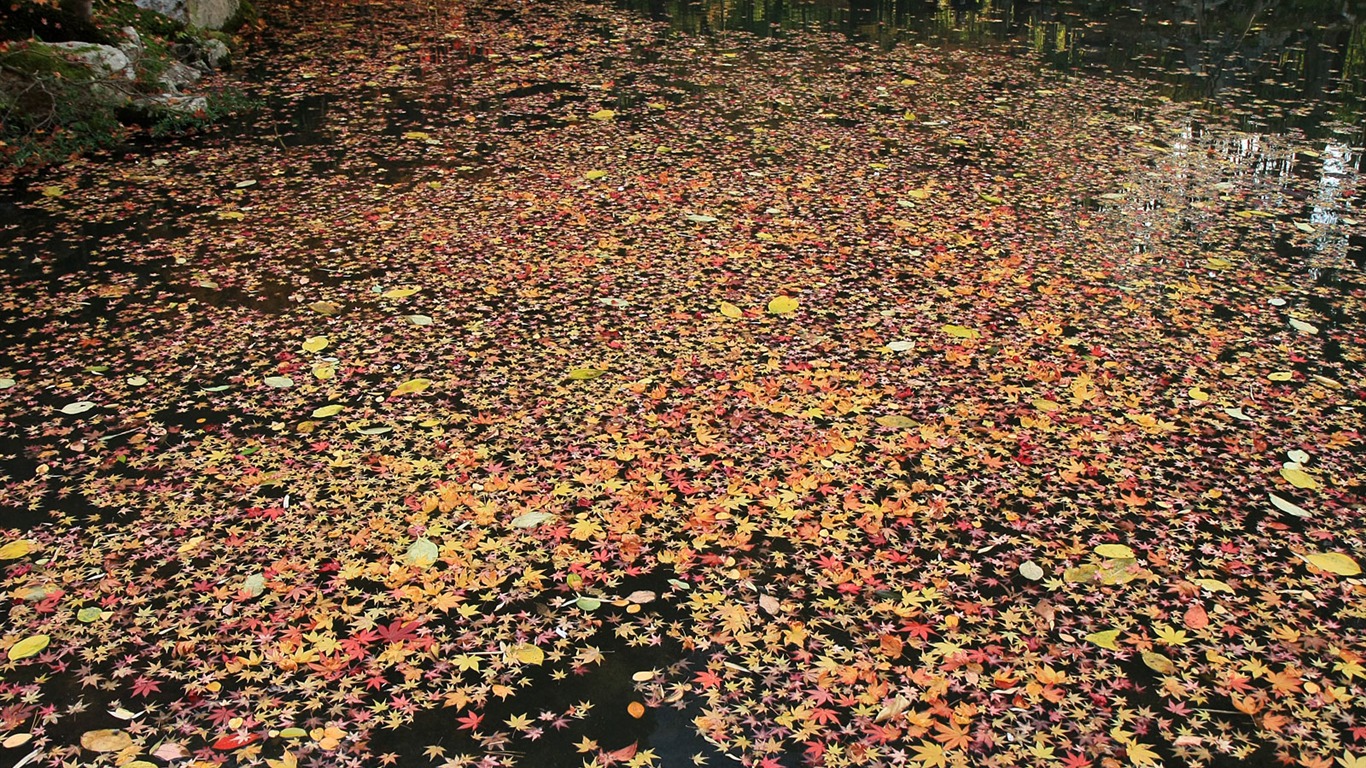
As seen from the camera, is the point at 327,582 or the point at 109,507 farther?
the point at 109,507

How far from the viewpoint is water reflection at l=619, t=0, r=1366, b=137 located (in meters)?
6.08

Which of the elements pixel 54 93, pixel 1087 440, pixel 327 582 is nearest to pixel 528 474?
pixel 327 582

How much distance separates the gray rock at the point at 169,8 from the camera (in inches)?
239

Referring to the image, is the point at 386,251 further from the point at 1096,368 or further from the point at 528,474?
the point at 1096,368

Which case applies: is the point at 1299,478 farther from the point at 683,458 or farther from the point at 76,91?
the point at 76,91

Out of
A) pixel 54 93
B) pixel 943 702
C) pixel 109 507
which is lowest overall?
pixel 943 702

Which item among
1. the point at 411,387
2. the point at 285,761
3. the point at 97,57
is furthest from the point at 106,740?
the point at 97,57

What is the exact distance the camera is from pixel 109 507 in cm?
248

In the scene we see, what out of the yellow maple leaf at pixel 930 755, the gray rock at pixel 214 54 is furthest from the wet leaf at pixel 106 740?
the gray rock at pixel 214 54

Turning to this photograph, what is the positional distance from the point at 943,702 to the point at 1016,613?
33 cm

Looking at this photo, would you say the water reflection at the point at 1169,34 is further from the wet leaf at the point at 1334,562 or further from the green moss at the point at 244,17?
the wet leaf at the point at 1334,562

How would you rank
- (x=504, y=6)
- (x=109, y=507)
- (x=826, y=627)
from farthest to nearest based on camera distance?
1. (x=504, y=6)
2. (x=109, y=507)
3. (x=826, y=627)

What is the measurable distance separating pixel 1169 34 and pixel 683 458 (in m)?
6.66

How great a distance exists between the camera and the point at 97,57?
5.12 m
